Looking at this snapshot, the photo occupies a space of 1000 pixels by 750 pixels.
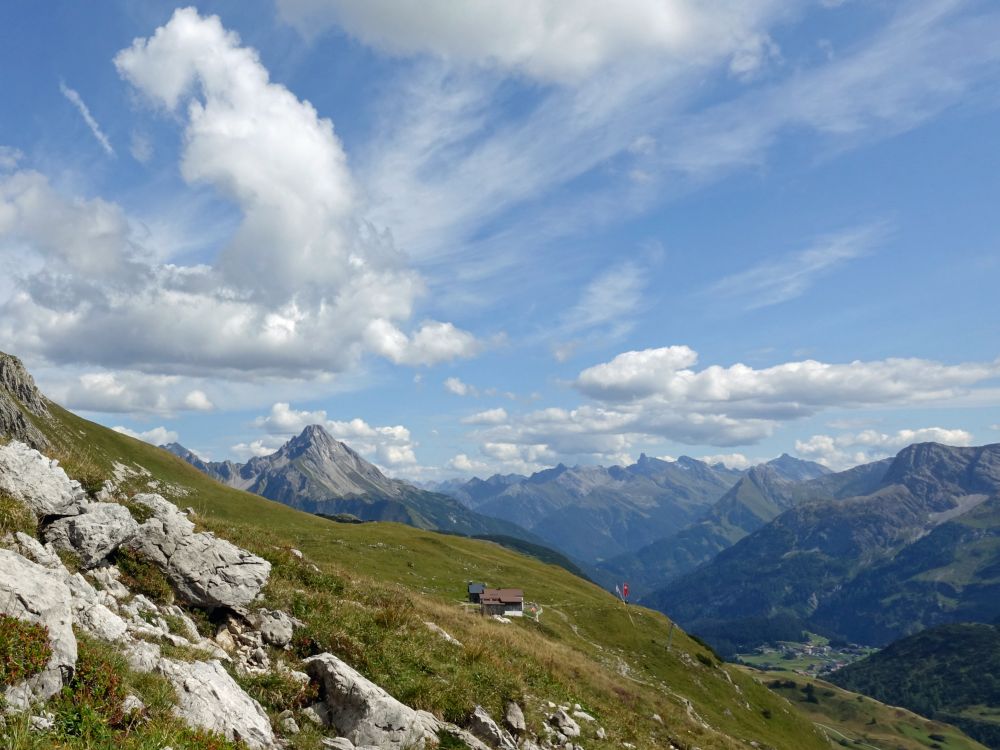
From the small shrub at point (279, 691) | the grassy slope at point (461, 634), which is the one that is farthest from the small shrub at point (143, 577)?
the small shrub at point (279, 691)

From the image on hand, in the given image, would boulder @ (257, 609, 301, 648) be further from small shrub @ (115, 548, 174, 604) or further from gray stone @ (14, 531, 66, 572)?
gray stone @ (14, 531, 66, 572)

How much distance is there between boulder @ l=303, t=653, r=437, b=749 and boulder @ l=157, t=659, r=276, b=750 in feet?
7.11

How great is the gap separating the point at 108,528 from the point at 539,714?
15.4m

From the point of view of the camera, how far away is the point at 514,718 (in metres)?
19.5

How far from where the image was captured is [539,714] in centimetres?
2127

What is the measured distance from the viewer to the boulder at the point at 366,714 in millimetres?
14984

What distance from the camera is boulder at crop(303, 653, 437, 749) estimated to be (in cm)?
Answer: 1498

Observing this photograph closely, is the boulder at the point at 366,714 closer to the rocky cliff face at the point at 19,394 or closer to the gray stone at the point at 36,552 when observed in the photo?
the gray stone at the point at 36,552

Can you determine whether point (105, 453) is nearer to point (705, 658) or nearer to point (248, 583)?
point (705, 658)

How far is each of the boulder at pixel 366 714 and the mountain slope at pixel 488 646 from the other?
1503mm

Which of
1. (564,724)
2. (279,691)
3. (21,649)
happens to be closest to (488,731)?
(564,724)

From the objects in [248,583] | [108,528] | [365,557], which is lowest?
[365,557]

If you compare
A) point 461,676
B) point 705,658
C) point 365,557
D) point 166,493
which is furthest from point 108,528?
point 166,493

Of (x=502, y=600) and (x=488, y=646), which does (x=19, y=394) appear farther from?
(x=488, y=646)
